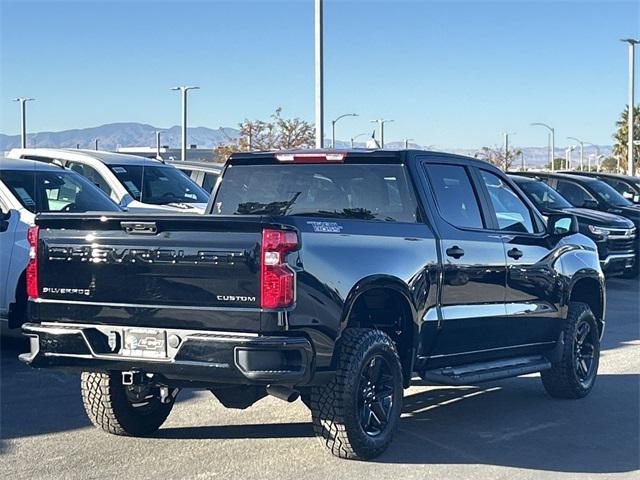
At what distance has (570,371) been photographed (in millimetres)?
8422

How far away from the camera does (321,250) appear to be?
586 cm

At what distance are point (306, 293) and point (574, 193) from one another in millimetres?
14312

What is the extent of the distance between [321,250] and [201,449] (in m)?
1.66

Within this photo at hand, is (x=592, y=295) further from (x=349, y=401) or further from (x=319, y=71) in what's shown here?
(x=319, y=71)

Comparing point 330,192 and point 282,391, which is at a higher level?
point 330,192

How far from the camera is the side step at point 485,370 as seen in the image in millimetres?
6930

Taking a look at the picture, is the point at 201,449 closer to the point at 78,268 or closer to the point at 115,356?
the point at 115,356

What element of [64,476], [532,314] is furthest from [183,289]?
[532,314]

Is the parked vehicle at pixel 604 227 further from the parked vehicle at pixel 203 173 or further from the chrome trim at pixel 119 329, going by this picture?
the chrome trim at pixel 119 329

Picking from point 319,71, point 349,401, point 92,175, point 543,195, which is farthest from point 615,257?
point 349,401

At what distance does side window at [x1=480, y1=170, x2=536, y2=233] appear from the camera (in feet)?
26.4

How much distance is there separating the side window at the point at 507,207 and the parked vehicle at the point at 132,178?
5.79 meters

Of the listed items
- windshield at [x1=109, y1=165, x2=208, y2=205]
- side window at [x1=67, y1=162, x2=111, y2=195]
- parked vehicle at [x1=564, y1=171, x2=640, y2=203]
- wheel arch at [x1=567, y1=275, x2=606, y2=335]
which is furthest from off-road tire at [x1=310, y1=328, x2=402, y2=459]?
parked vehicle at [x1=564, y1=171, x2=640, y2=203]

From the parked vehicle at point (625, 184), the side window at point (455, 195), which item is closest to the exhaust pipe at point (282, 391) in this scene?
the side window at point (455, 195)
